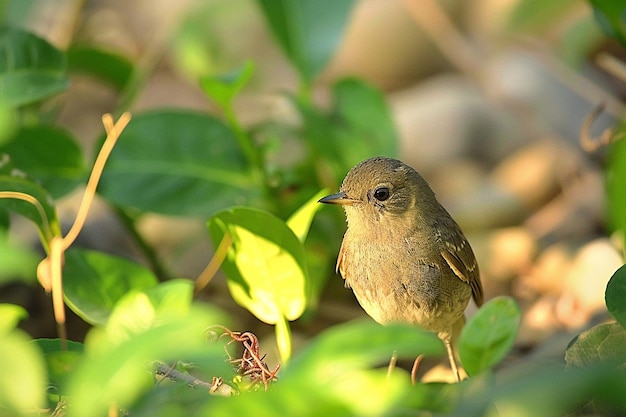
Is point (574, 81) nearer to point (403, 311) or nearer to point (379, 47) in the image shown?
point (379, 47)

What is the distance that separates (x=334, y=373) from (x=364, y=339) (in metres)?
0.07

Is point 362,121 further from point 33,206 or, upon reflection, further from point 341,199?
point 33,206

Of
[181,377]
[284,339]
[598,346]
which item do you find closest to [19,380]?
[181,377]

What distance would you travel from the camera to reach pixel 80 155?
3.25 metres

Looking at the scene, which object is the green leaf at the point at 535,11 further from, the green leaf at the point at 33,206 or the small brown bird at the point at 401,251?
the green leaf at the point at 33,206

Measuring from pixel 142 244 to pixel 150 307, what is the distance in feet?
4.74

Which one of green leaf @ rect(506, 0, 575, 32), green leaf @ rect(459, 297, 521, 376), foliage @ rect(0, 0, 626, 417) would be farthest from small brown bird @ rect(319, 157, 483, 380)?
green leaf @ rect(506, 0, 575, 32)

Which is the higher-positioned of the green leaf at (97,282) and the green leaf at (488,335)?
the green leaf at (488,335)

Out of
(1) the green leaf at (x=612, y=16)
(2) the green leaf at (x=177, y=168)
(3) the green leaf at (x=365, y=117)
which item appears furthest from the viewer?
(3) the green leaf at (x=365, y=117)

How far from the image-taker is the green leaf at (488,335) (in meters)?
1.72

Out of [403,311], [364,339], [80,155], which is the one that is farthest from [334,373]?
[80,155]

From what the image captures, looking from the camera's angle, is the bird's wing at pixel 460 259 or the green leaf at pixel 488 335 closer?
the green leaf at pixel 488 335

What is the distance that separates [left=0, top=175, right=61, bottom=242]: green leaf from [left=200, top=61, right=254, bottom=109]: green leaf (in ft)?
2.18

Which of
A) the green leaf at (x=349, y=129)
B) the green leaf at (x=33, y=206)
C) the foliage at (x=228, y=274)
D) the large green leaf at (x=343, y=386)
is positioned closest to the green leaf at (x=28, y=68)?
the foliage at (x=228, y=274)
